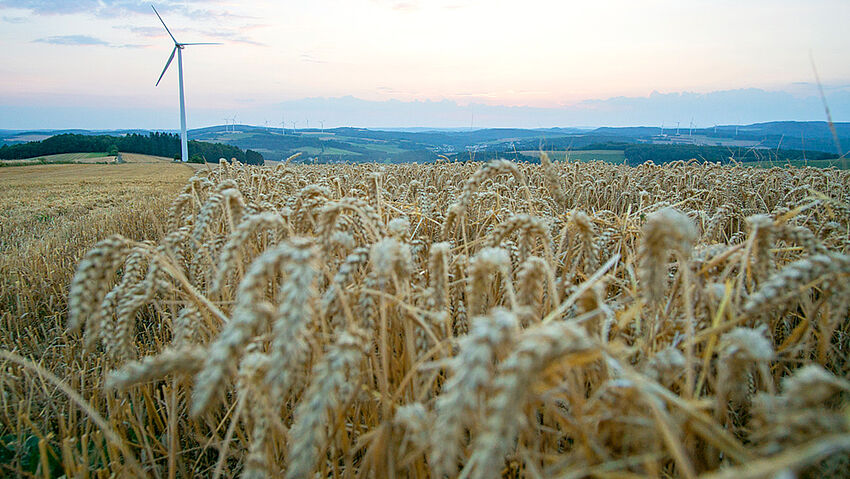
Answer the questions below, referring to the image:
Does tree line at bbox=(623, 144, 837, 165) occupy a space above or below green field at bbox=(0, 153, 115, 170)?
below

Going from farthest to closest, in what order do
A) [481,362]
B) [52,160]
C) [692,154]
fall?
[52,160] → [692,154] → [481,362]

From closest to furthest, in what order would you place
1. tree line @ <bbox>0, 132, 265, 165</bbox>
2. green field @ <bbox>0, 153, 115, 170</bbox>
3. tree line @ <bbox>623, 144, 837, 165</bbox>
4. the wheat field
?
the wheat field, tree line @ <bbox>623, 144, 837, 165</bbox>, green field @ <bbox>0, 153, 115, 170</bbox>, tree line @ <bbox>0, 132, 265, 165</bbox>

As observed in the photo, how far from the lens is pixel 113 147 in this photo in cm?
5319

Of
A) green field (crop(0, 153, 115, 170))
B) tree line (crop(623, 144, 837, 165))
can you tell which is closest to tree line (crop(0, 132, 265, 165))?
green field (crop(0, 153, 115, 170))

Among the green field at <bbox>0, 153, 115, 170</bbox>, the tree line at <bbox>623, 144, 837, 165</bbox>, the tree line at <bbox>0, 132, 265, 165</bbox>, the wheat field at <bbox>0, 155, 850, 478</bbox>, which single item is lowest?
the wheat field at <bbox>0, 155, 850, 478</bbox>

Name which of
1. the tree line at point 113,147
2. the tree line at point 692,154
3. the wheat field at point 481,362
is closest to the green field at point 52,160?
the tree line at point 113,147

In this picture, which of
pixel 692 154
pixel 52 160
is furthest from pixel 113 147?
pixel 692 154

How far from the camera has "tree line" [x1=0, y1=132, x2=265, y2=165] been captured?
53.4 metres

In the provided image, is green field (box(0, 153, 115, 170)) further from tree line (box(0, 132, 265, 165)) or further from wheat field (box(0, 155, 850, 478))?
wheat field (box(0, 155, 850, 478))

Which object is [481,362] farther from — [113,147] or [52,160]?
[113,147]

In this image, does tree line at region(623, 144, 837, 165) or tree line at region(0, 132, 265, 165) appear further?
tree line at region(0, 132, 265, 165)

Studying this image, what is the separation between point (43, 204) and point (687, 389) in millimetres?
12841

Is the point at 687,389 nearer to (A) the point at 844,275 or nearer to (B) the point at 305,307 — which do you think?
(A) the point at 844,275

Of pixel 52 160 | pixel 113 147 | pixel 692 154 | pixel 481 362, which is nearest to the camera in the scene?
pixel 481 362
